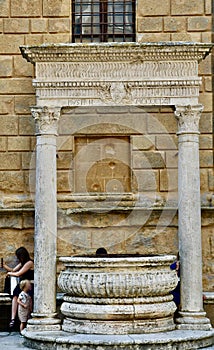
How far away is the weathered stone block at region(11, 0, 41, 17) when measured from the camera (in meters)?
12.2

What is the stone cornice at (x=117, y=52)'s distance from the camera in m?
10.2

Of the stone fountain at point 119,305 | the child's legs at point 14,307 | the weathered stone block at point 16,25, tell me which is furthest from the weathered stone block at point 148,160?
the child's legs at point 14,307

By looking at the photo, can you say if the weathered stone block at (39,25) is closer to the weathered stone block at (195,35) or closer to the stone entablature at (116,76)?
the stone entablature at (116,76)

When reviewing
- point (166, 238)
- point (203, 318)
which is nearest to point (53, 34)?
point (166, 238)

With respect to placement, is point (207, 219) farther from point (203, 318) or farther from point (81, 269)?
point (81, 269)

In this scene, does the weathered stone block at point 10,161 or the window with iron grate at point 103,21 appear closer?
the weathered stone block at point 10,161

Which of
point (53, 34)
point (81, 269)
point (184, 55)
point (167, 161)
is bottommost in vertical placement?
point (81, 269)

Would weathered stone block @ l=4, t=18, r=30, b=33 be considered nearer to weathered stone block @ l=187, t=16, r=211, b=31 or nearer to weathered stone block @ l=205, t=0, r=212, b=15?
weathered stone block @ l=187, t=16, r=211, b=31

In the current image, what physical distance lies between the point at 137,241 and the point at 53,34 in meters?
3.94

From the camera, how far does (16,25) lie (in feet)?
40.2

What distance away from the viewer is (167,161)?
1213cm

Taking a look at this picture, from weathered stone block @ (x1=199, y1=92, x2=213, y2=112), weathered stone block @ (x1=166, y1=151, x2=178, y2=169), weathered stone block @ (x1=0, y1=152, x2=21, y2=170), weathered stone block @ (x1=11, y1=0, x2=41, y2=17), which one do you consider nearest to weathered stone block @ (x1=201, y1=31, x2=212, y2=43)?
weathered stone block @ (x1=199, y1=92, x2=213, y2=112)

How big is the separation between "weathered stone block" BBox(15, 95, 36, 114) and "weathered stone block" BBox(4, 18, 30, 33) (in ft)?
3.88

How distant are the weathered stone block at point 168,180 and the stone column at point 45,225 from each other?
257 centimetres
